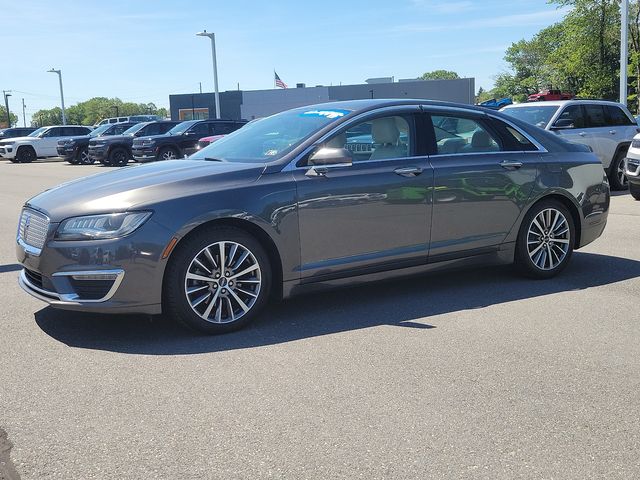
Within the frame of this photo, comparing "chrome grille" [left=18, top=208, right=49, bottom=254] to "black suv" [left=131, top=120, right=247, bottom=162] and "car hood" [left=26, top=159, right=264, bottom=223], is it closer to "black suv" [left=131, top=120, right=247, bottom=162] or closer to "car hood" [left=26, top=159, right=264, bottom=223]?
"car hood" [left=26, top=159, right=264, bottom=223]

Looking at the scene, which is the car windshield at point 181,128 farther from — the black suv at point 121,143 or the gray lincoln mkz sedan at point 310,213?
the gray lincoln mkz sedan at point 310,213

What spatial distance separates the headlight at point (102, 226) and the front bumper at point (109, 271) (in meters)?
0.04

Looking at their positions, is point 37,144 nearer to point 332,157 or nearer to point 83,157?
point 83,157

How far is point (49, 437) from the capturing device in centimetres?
331

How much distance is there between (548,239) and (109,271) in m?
3.95

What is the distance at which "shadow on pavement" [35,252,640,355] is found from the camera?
4.75m

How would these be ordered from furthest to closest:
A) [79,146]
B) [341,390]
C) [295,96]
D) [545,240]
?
[295,96], [79,146], [545,240], [341,390]

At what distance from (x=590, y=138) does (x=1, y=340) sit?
11642 mm

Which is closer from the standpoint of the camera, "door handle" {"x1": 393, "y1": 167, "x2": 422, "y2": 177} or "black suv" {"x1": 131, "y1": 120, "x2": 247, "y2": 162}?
"door handle" {"x1": 393, "y1": 167, "x2": 422, "y2": 177}

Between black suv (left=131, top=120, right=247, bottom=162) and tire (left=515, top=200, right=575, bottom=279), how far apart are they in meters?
18.6

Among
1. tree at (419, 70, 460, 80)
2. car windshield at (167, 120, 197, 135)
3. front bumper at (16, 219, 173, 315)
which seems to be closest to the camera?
front bumper at (16, 219, 173, 315)

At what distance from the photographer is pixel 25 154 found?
113ft

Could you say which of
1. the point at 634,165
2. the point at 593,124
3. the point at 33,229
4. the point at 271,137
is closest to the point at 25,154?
the point at 593,124

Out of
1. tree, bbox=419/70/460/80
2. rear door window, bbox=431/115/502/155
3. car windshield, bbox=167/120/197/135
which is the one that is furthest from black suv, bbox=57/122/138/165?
tree, bbox=419/70/460/80
